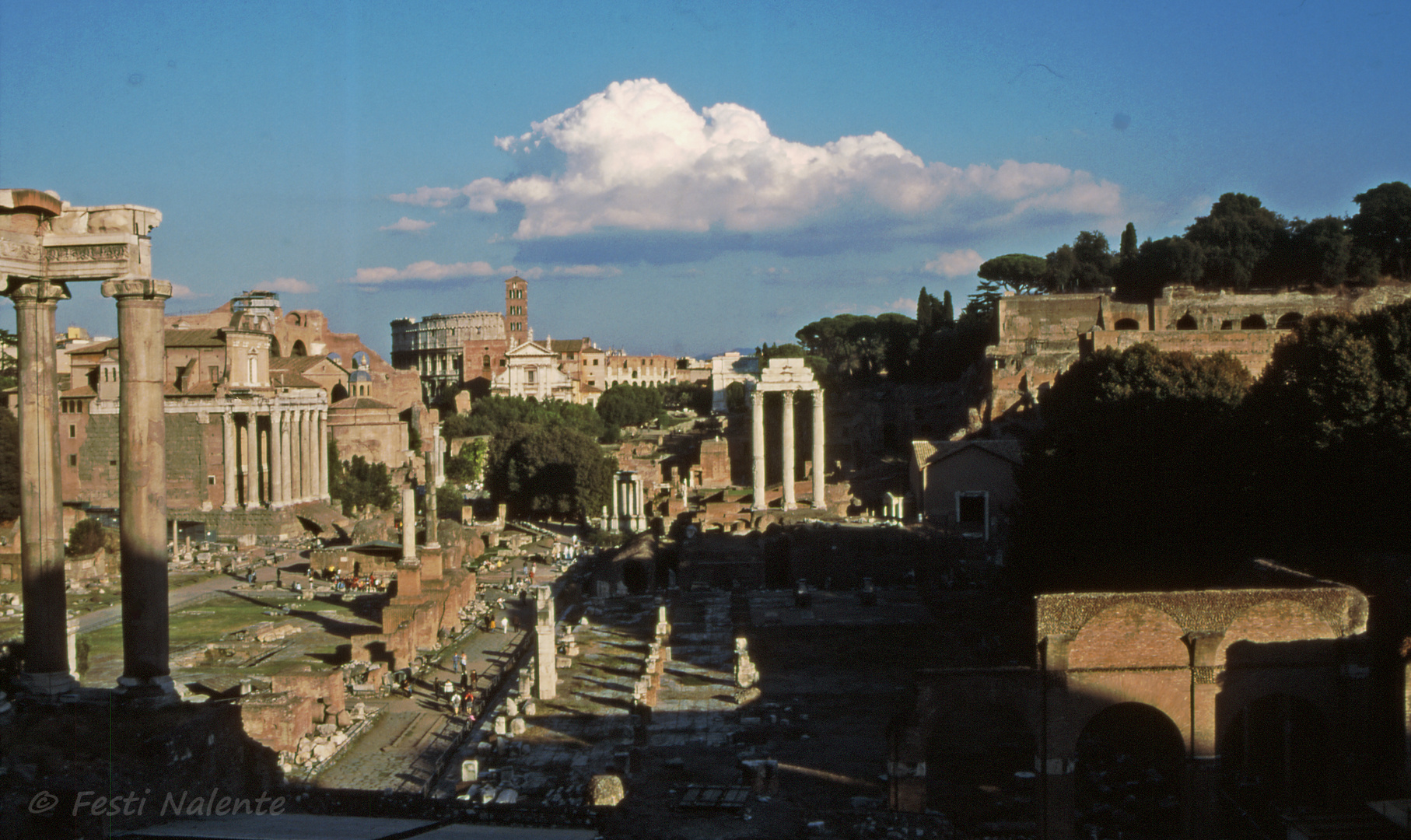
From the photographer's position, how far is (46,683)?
11914mm

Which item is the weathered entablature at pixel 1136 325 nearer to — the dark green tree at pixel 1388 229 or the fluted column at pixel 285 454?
the dark green tree at pixel 1388 229

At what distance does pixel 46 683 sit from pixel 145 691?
1100 mm

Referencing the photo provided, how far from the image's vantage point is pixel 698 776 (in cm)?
1616

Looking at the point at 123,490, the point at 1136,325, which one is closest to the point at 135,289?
the point at 123,490

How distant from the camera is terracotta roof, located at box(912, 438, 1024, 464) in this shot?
39469mm

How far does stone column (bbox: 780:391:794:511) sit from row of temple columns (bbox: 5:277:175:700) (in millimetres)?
33301

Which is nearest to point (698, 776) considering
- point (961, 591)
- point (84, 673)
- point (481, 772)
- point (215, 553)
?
point (481, 772)

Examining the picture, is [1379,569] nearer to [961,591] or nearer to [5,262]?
[961,591]

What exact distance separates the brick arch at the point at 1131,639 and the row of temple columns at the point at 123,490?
1039 centimetres

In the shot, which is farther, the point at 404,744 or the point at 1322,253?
the point at 1322,253

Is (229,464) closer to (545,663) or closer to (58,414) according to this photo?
(545,663)

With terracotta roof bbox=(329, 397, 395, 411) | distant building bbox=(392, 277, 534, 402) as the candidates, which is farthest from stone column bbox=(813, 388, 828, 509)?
distant building bbox=(392, 277, 534, 402)

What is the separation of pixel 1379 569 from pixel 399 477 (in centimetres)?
5267

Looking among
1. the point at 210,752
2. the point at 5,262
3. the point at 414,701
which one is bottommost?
the point at 414,701
